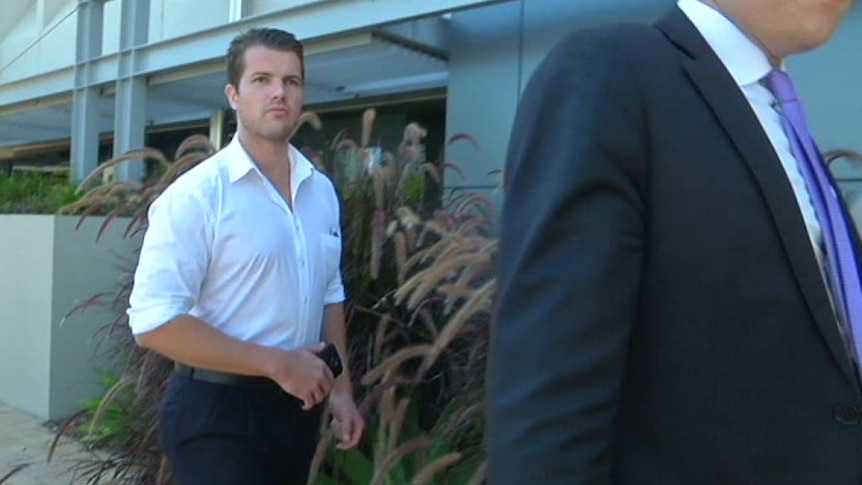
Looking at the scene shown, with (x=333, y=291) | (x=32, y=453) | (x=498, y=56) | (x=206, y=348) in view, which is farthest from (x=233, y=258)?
(x=32, y=453)

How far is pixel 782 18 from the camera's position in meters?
1.37

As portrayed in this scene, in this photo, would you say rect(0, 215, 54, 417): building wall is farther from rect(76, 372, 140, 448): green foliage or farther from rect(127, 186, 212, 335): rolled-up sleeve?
rect(127, 186, 212, 335): rolled-up sleeve

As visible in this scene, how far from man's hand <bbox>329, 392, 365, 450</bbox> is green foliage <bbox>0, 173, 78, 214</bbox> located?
5.34 m

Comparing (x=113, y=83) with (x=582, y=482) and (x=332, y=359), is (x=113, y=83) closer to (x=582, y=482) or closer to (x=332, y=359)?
(x=332, y=359)

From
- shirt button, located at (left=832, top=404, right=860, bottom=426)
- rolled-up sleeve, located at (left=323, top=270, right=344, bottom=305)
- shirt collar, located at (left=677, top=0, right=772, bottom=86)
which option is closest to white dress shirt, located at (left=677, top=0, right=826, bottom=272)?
shirt collar, located at (left=677, top=0, right=772, bottom=86)

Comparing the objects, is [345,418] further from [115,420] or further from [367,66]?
[367,66]

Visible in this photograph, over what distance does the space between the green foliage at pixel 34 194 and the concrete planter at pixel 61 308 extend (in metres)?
0.44

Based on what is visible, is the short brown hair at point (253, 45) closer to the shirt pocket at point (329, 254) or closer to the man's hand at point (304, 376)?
the shirt pocket at point (329, 254)

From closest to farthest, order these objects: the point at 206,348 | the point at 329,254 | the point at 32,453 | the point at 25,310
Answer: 1. the point at 206,348
2. the point at 329,254
3. the point at 32,453
4. the point at 25,310

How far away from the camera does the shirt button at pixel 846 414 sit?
124 centimetres

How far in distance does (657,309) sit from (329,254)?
1810 mm

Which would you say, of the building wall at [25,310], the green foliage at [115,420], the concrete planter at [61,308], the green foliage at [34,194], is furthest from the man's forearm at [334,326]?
the green foliage at [34,194]

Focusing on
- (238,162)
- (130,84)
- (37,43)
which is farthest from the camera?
(37,43)

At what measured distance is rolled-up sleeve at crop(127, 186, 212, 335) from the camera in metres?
2.44
